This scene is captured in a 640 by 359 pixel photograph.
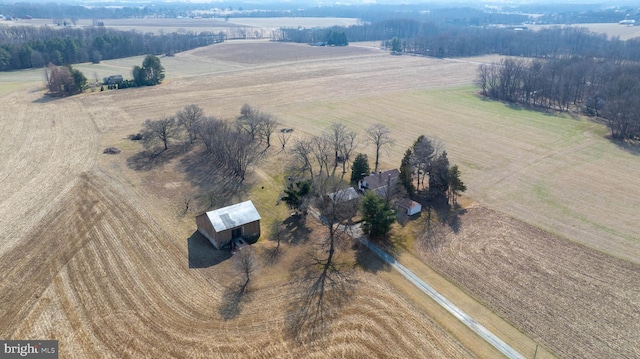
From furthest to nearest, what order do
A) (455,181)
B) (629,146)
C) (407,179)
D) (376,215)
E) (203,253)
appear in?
(629,146)
(455,181)
(407,179)
(376,215)
(203,253)

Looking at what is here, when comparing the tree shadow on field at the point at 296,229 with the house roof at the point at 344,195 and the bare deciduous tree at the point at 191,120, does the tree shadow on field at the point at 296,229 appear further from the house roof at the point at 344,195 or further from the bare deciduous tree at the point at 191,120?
the bare deciduous tree at the point at 191,120

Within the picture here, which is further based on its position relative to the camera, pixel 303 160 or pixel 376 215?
pixel 303 160

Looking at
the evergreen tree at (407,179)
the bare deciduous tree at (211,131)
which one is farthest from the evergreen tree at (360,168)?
the bare deciduous tree at (211,131)

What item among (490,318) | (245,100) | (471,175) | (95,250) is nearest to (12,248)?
(95,250)

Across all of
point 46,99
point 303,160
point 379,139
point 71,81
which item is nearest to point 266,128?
point 303,160

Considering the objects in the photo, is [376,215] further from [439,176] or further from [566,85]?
[566,85]

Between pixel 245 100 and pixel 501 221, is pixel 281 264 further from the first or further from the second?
pixel 245 100
